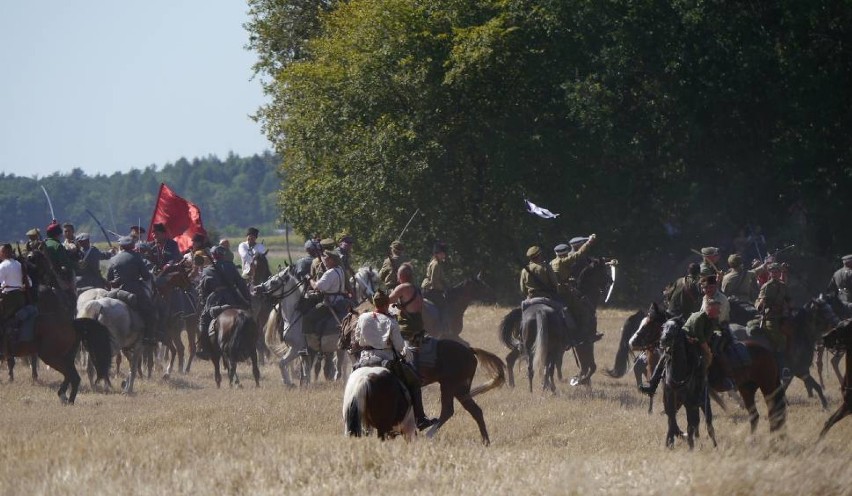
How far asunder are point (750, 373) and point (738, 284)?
21.6 feet

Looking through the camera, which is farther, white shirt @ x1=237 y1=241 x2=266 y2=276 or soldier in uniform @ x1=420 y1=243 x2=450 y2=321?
white shirt @ x1=237 y1=241 x2=266 y2=276

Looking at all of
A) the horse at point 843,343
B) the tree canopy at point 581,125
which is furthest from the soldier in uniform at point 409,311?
the tree canopy at point 581,125

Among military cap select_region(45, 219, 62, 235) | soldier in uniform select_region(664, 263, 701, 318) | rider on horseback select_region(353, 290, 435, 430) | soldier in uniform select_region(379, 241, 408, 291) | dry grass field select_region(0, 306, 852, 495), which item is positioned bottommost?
dry grass field select_region(0, 306, 852, 495)

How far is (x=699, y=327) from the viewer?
50.6 ft

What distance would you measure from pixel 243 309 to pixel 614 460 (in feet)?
37.2

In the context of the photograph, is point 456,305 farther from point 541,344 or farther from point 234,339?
point 234,339

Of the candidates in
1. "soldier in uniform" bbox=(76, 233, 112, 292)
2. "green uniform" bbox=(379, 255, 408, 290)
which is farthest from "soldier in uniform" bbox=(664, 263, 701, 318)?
"soldier in uniform" bbox=(76, 233, 112, 292)

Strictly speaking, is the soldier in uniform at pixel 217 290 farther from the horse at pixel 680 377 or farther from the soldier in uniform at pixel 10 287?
the horse at pixel 680 377

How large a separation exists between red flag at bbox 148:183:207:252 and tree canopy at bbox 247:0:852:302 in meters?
10.7

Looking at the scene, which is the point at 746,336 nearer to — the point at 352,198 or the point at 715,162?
the point at 715,162

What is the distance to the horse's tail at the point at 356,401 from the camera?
528 inches

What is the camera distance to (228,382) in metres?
24.0

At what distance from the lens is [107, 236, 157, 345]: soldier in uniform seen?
23.8 meters

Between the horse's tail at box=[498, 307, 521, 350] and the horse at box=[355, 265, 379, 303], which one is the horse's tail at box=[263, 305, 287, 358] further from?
the horse's tail at box=[498, 307, 521, 350]
